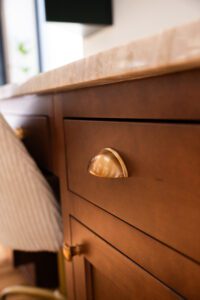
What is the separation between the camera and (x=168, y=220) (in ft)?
1.08

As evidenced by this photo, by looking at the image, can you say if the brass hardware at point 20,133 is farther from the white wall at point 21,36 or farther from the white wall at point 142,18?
the white wall at point 21,36

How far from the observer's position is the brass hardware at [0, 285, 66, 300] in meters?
1.00

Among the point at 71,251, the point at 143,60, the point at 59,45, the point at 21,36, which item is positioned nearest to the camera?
the point at 143,60

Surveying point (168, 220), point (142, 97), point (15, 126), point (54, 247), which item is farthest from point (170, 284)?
Result: point (15, 126)

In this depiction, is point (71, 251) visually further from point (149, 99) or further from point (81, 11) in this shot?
point (81, 11)

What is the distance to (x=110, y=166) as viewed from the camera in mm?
387

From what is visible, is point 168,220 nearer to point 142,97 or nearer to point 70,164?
point 142,97

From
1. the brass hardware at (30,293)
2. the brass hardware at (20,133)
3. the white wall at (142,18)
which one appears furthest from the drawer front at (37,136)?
the brass hardware at (30,293)

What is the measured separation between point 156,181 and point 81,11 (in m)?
0.86

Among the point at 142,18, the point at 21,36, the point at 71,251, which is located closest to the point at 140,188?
the point at 71,251

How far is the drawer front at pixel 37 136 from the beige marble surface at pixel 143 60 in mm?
237

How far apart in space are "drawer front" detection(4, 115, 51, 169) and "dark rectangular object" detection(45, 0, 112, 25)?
392mm

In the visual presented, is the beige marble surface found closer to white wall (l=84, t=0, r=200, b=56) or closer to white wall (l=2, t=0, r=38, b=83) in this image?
white wall (l=84, t=0, r=200, b=56)

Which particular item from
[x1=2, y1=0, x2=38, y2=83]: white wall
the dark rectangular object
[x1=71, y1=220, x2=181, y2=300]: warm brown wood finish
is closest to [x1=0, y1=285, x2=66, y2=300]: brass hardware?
[x1=71, y1=220, x2=181, y2=300]: warm brown wood finish
